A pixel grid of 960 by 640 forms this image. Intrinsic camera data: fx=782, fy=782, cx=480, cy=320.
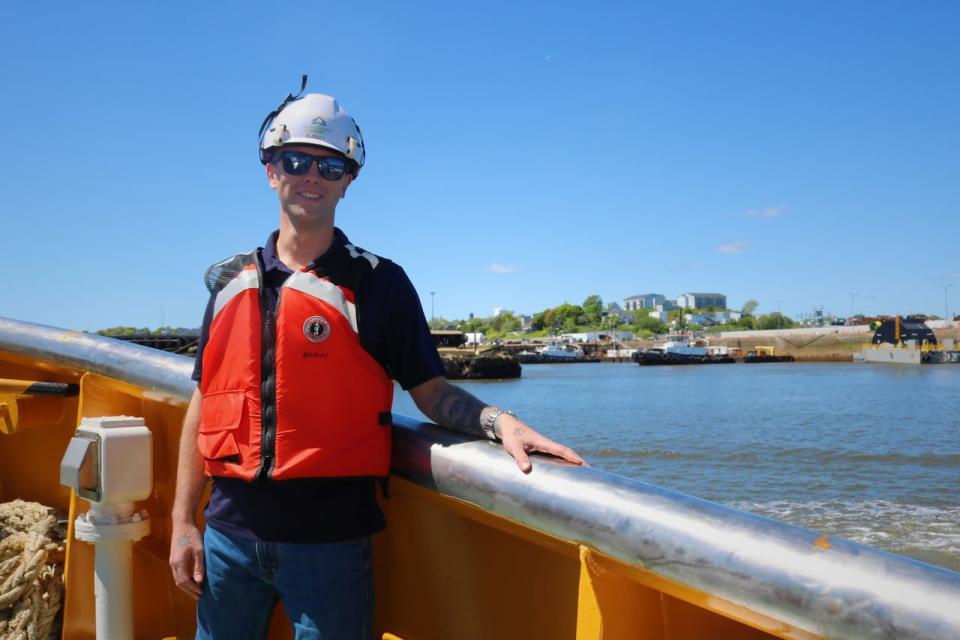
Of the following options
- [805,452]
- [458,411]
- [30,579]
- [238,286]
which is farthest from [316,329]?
[805,452]

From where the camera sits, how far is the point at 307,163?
5.74 feet

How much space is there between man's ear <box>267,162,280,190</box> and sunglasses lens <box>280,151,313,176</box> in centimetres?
6

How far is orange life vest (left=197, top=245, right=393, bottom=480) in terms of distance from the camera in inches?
62.5

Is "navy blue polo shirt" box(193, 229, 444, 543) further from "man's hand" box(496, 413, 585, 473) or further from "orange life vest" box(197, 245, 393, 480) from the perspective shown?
"man's hand" box(496, 413, 585, 473)

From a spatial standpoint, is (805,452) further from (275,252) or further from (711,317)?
(711,317)

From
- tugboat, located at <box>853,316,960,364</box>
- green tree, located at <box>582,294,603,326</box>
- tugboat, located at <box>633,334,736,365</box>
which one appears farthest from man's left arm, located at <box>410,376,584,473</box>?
green tree, located at <box>582,294,603,326</box>

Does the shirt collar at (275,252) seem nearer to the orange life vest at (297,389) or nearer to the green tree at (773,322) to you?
the orange life vest at (297,389)

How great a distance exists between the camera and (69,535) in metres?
2.42

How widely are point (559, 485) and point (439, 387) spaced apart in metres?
0.46

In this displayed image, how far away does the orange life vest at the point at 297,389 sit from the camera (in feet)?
5.21

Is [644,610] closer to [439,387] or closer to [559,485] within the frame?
[559,485]

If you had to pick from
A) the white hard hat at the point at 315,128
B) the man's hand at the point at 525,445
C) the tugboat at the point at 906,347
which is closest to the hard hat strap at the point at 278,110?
the white hard hat at the point at 315,128

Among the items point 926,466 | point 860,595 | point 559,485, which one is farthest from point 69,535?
point 926,466

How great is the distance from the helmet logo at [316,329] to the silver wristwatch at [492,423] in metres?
0.37
